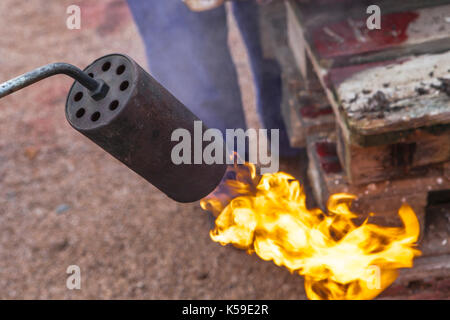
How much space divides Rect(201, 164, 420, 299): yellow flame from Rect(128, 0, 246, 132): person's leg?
77cm

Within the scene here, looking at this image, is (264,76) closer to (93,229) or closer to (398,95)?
(93,229)

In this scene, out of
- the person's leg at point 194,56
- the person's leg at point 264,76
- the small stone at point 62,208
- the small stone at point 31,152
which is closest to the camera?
the person's leg at point 194,56

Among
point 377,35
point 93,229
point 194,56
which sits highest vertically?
point 194,56

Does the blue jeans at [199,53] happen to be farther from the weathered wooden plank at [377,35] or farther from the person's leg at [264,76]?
the weathered wooden plank at [377,35]

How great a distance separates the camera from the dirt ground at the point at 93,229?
250 cm

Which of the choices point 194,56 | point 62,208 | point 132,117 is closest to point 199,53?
point 194,56

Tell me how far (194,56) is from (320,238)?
136 cm

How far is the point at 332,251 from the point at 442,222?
467mm

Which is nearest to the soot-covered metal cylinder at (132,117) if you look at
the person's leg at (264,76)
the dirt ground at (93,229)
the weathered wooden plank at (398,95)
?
the weathered wooden plank at (398,95)

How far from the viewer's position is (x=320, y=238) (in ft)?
6.36

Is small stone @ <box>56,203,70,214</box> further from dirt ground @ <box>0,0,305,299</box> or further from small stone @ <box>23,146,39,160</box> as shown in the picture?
small stone @ <box>23,146,39,160</box>

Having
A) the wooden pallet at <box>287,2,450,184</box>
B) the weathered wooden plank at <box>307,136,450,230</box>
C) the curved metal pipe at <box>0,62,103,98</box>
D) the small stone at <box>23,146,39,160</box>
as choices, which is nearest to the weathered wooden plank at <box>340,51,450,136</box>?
the wooden pallet at <box>287,2,450,184</box>

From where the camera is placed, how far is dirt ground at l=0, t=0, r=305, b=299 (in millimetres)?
2500

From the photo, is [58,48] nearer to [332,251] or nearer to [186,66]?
[186,66]
